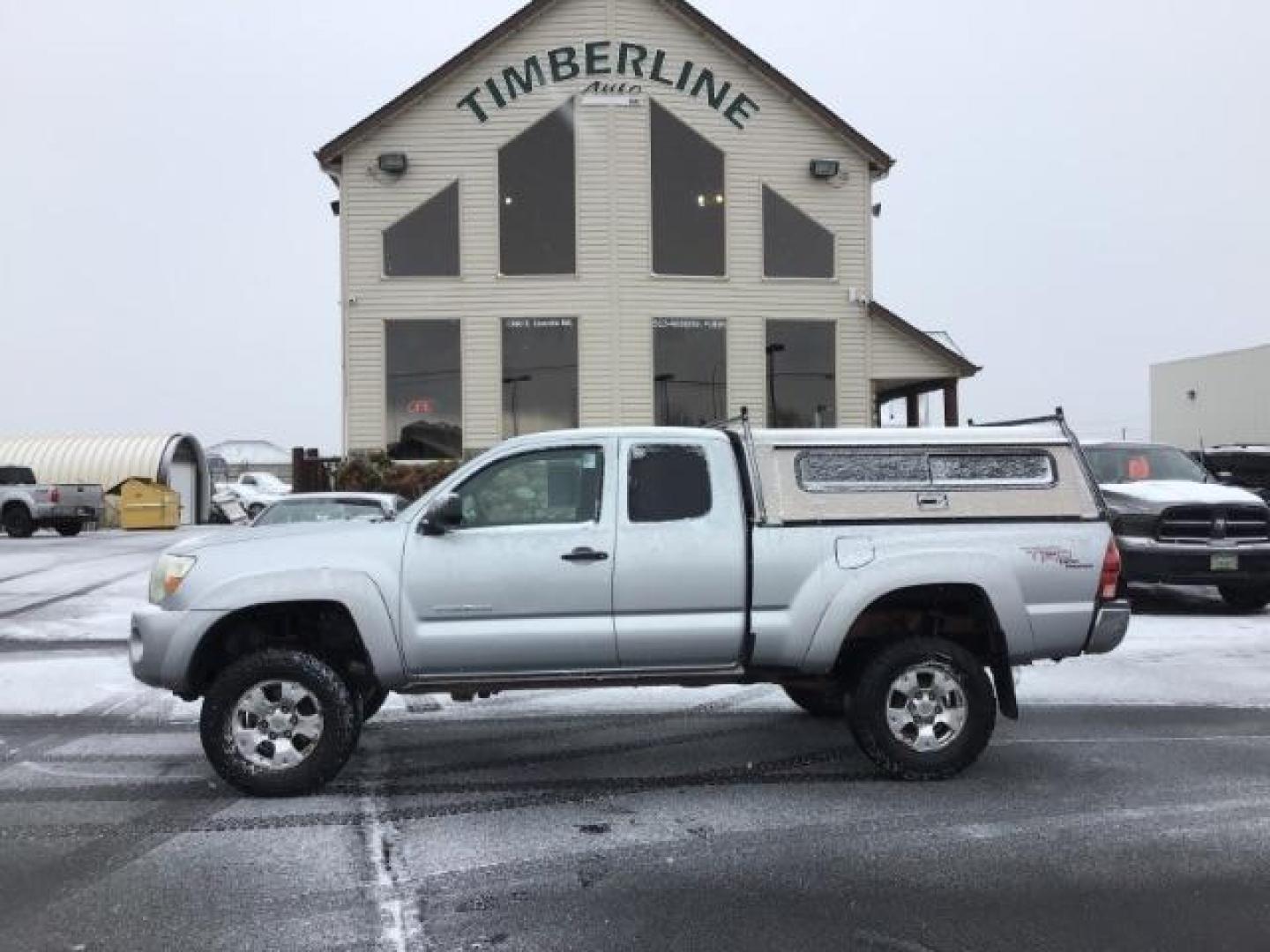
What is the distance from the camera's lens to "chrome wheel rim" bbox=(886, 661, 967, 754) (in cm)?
627

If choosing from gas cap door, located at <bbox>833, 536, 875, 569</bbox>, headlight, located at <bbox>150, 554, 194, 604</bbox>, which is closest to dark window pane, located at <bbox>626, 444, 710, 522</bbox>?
gas cap door, located at <bbox>833, 536, 875, 569</bbox>

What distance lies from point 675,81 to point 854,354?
211 inches

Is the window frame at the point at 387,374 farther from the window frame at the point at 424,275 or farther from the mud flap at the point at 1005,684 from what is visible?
the mud flap at the point at 1005,684

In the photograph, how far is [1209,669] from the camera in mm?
9672

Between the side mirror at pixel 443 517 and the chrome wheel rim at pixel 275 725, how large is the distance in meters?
1.04

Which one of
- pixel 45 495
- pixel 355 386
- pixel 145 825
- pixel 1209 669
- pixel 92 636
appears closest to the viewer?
pixel 145 825

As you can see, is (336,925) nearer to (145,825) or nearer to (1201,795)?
Answer: (145,825)

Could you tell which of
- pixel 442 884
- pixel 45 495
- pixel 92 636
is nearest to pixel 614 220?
pixel 92 636

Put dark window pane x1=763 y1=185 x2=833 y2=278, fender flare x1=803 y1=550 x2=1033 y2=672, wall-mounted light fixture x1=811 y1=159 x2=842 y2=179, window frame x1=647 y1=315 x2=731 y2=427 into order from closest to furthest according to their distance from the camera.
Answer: fender flare x1=803 y1=550 x2=1033 y2=672 → window frame x1=647 y1=315 x2=731 y2=427 → wall-mounted light fixture x1=811 y1=159 x2=842 y2=179 → dark window pane x1=763 y1=185 x2=833 y2=278

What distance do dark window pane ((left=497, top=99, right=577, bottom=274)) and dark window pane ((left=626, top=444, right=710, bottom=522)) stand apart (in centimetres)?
1266

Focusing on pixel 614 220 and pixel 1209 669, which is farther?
pixel 614 220

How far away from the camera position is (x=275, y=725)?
6023mm

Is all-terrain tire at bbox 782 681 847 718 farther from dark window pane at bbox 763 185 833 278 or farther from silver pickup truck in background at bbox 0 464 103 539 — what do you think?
silver pickup truck in background at bbox 0 464 103 539

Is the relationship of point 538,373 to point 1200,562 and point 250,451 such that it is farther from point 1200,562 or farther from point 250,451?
point 250,451
